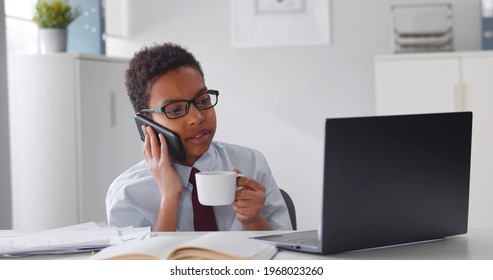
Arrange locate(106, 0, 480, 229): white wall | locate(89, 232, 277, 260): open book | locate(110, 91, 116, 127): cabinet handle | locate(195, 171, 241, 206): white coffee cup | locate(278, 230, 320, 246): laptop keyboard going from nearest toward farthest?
1. locate(89, 232, 277, 260): open book
2. locate(278, 230, 320, 246): laptop keyboard
3. locate(195, 171, 241, 206): white coffee cup
4. locate(110, 91, 116, 127): cabinet handle
5. locate(106, 0, 480, 229): white wall

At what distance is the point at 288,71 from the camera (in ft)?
14.5

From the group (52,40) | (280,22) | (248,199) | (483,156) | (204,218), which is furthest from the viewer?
(280,22)

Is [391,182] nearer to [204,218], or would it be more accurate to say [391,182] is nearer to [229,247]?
[229,247]

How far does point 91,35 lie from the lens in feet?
14.1

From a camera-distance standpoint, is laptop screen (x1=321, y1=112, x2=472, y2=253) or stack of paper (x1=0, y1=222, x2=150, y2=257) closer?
laptop screen (x1=321, y1=112, x2=472, y2=253)

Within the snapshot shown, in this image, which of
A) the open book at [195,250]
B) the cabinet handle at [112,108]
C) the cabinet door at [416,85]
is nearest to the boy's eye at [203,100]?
the open book at [195,250]

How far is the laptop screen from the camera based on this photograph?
1270mm

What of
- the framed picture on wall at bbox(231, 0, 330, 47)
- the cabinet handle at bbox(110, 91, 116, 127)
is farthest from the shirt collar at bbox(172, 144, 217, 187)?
the framed picture on wall at bbox(231, 0, 330, 47)

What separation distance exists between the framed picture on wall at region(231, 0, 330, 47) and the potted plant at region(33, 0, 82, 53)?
121cm

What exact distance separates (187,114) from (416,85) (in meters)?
2.25

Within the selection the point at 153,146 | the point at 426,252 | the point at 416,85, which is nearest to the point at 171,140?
the point at 153,146

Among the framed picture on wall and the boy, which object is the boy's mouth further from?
the framed picture on wall

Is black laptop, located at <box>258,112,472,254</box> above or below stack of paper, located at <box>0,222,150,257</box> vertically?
above
